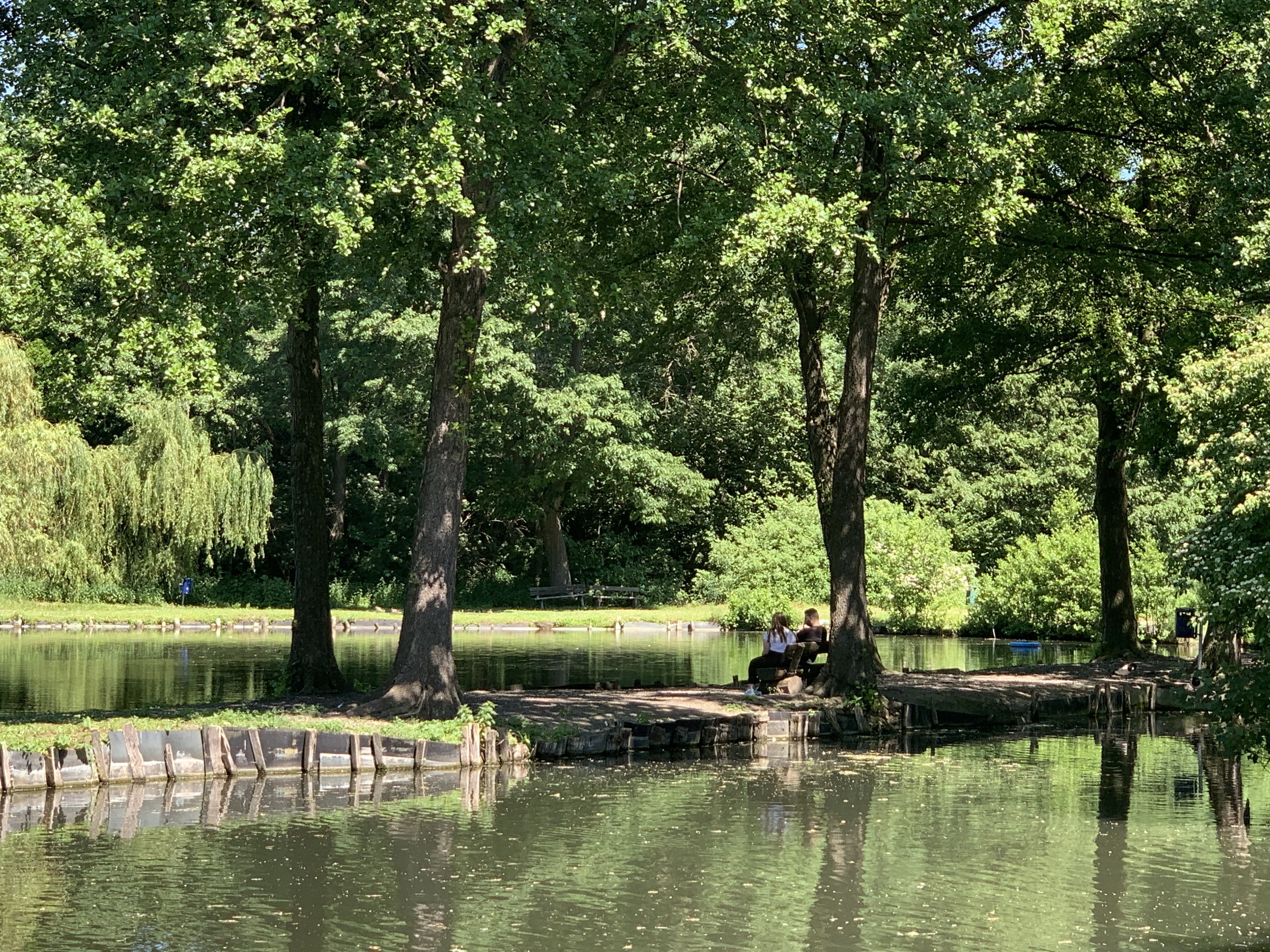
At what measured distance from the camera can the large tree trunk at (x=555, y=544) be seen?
53438 mm

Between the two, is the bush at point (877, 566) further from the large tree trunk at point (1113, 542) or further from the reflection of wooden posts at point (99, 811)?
the reflection of wooden posts at point (99, 811)

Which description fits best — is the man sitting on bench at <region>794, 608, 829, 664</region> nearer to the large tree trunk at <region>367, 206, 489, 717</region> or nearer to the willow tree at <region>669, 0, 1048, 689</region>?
the willow tree at <region>669, 0, 1048, 689</region>

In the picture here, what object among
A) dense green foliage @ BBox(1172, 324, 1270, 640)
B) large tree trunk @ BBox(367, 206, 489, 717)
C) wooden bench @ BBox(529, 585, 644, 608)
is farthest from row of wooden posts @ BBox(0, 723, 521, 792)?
wooden bench @ BBox(529, 585, 644, 608)

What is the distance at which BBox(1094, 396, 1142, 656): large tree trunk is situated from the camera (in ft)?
92.5

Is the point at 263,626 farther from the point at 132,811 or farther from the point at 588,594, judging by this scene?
the point at 132,811

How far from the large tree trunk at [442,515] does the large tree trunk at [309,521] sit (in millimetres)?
2546

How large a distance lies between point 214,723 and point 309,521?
16.8ft

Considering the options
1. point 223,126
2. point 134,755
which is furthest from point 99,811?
point 223,126

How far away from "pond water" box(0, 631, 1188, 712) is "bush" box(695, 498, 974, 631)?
117 centimetres

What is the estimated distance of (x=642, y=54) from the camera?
20.2m

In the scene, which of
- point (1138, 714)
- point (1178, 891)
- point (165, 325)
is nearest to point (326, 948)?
point (1178, 891)

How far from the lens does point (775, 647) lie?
2333cm

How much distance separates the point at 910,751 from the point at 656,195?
877cm

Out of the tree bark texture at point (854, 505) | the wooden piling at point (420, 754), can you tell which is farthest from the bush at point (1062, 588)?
the wooden piling at point (420, 754)
